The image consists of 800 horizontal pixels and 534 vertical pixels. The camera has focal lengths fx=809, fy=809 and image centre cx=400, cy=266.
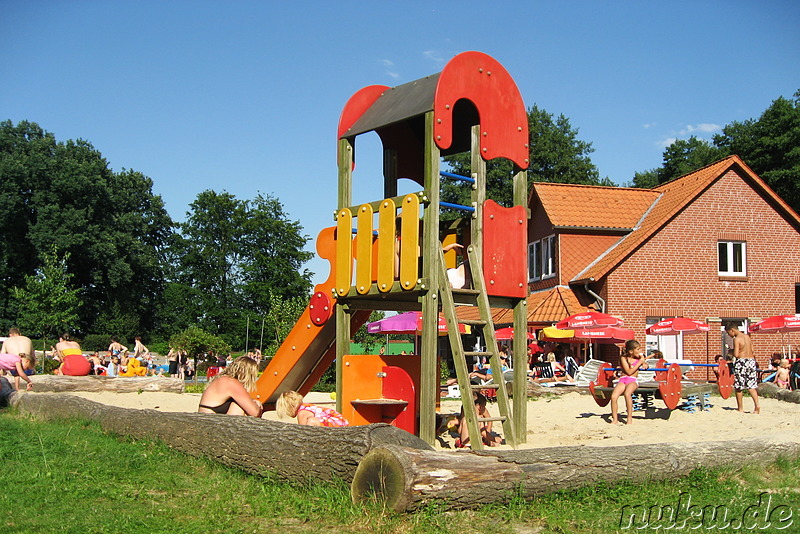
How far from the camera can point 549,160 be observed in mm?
53688

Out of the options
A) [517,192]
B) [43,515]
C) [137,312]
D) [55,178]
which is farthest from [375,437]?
[137,312]

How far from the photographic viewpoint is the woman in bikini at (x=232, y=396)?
8.70 m

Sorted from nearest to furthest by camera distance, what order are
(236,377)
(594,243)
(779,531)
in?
(779,531), (236,377), (594,243)

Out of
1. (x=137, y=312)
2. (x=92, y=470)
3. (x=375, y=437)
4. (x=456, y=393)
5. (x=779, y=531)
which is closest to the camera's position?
(x=779, y=531)

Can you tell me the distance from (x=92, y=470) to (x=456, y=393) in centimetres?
1366

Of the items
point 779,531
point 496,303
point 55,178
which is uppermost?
point 55,178

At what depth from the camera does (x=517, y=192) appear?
421 inches

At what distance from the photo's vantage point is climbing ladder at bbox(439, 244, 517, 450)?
28.8 feet

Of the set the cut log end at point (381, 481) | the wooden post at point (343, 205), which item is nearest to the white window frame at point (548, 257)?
the wooden post at point (343, 205)

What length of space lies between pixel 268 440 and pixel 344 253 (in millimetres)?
3983

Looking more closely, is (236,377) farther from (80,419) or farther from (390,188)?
(390,188)

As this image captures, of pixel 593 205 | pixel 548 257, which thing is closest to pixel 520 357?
pixel 548 257

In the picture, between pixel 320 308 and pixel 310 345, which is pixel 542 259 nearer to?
pixel 310 345

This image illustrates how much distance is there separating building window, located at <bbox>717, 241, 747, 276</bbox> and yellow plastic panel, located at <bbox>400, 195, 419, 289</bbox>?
2271cm
